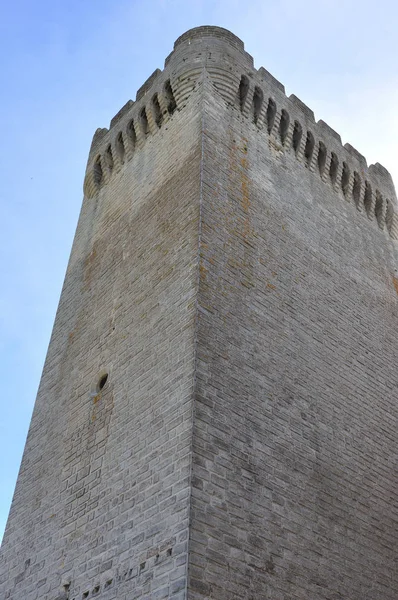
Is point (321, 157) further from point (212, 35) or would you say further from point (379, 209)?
point (212, 35)

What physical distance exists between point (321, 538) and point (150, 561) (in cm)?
221

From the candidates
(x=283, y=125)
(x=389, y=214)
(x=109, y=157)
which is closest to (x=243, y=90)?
(x=283, y=125)

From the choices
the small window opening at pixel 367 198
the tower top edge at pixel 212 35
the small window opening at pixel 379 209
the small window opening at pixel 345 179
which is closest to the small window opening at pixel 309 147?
the small window opening at pixel 345 179

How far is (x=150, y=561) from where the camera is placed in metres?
6.67

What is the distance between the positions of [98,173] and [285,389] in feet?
24.7

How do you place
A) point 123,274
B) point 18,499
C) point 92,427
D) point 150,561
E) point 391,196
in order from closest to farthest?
1. point 150,561
2. point 92,427
3. point 18,499
4. point 123,274
5. point 391,196

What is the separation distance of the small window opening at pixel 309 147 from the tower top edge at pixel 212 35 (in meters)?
2.28

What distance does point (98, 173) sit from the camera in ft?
46.5

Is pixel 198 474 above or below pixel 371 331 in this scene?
below

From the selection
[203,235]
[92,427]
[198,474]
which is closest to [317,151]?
[203,235]

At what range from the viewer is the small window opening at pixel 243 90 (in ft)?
41.0

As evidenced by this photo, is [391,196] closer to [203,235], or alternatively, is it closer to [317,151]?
[317,151]

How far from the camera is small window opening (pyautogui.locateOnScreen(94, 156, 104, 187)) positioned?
1402 cm

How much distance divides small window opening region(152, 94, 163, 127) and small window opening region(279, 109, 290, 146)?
240 centimetres
